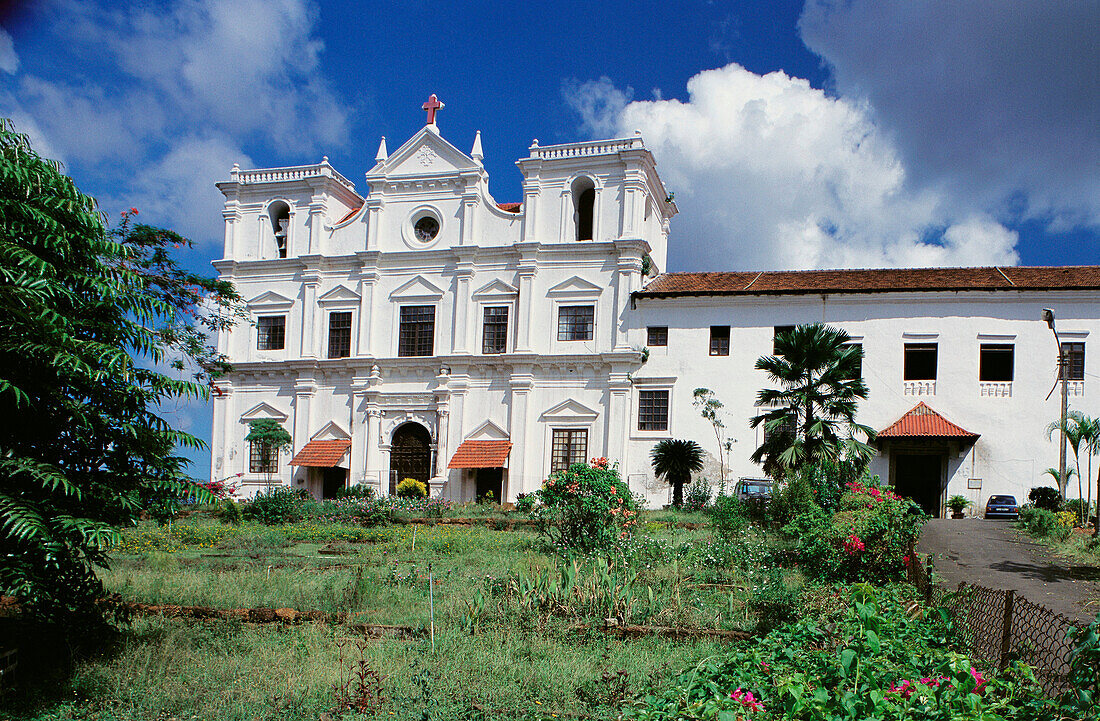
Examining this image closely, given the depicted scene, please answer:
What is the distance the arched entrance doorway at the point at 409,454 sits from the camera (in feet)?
102

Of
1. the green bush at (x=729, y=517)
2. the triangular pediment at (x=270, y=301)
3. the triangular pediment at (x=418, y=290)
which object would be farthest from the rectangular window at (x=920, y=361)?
the triangular pediment at (x=270, y=301)

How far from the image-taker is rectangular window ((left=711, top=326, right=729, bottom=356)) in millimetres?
28266

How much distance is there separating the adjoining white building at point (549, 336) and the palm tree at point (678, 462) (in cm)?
64

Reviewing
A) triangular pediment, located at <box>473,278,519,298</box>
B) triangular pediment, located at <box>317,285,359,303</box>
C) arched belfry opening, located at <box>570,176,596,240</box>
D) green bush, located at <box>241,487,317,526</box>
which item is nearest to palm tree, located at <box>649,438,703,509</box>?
triangular pediment, located at <box>473,278,519,298</box>

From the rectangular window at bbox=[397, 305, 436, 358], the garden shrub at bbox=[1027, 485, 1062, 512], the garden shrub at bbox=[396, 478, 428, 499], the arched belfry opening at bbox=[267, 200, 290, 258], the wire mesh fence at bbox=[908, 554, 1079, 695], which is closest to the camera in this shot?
the wire mesh fence at bbox=[908, 554, 1079, 695]

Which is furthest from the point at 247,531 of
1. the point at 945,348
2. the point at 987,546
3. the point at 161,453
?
the point at 945,348

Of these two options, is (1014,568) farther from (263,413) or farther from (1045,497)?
(263,413)

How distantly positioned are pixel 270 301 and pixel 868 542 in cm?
2741

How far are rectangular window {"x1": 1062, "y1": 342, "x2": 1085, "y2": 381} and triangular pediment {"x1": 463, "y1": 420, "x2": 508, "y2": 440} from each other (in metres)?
18.5

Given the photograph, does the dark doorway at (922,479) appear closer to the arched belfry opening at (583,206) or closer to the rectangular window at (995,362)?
the rectangular window at (995,362)

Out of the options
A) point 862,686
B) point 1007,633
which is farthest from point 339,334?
point 862,686

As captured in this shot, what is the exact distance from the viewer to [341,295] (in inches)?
1277

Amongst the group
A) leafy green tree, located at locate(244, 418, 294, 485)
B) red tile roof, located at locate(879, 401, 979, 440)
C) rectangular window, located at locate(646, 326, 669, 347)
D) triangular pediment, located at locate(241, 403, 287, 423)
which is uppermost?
rectangular window, located at locate(646, 326, 669, 347)

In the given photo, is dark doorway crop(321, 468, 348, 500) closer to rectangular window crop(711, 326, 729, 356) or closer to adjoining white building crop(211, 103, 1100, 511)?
adjoining white building crop(211, 103, 1100, 511)
